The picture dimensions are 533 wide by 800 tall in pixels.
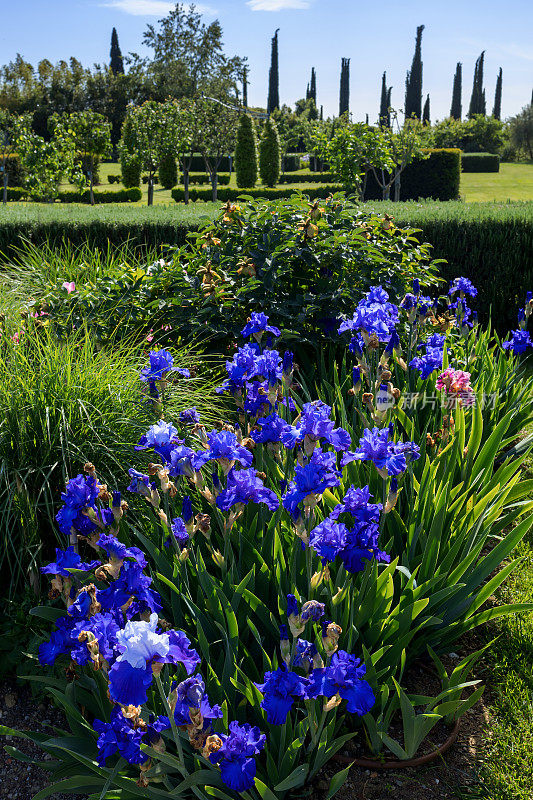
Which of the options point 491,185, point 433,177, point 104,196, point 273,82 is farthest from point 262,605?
point 273,82

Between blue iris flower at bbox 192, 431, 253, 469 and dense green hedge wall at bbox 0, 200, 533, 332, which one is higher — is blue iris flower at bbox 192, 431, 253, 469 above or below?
below

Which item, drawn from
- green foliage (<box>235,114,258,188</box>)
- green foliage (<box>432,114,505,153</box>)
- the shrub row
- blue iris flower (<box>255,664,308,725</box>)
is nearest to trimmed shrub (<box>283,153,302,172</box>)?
green foliage (<box>432,114,505,153</box>)

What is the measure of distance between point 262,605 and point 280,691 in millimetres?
477

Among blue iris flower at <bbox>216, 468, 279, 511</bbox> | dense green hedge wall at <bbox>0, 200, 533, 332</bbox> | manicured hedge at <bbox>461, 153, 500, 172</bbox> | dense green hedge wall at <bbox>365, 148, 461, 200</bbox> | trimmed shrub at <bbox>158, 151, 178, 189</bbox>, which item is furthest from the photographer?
manicured hedge at <bbox>461, 153, 500, 172</bbox>

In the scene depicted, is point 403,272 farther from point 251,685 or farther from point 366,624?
point 251,685

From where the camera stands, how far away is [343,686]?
1353 millimetres

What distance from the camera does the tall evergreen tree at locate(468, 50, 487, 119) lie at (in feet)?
176

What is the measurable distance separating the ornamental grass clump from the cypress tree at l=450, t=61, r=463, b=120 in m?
58.1

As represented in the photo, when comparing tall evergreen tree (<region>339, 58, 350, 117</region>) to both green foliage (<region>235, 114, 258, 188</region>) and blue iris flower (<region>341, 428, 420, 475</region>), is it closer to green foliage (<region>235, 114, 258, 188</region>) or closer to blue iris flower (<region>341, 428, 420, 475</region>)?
green foliage (<region>235, 114, 258, 188</region>)

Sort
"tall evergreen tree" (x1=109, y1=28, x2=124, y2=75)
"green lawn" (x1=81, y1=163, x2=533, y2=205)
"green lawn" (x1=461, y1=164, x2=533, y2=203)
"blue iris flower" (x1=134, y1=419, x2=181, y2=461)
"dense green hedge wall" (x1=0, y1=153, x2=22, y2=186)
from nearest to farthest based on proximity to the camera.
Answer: "blue iris flower" (x1=134, y1=419, x2=181, y2=461) < "green lawn" (x1=461, y1=164, x2=533, y2=203) < "green lawn" (x1=81, y1=163, x2=533, y2=205) < "dense green hedge wall" (x1=0, y1=153, x2=22, y2=186) < "tall evergreen tree" (x1=109, y1=28, x2=124, y2=75)

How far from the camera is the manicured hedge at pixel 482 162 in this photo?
33.5 metres

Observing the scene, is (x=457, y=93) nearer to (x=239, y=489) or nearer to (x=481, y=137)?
(x=481, y=137)

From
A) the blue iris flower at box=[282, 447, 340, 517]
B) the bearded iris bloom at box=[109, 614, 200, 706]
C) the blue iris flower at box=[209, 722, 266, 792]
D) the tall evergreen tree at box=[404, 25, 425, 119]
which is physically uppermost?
the tall evergreen tree at box=[404, 25, 425, 119]

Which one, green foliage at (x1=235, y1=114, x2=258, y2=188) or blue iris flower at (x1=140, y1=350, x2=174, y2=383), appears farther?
green foliage at (x1=235, y1=114, x2=258, y2=188)
